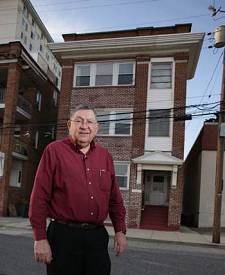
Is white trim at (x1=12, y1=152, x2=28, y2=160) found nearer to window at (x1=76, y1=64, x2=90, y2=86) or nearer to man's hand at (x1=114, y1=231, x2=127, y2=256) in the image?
window at (x1=76, y1=64, x2=90, y2=86)

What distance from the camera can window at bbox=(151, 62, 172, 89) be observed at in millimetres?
23750

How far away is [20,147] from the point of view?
27797mm

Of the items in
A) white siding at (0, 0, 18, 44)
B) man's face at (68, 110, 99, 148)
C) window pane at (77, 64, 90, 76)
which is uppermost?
white siding at (0, 0, 18, 44)

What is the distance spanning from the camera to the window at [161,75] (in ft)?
77.9

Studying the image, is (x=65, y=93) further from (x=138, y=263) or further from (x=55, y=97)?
(x=138, y=263)

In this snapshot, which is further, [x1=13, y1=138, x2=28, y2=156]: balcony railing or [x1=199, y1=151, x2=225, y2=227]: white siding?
[x1=13, y1=138, x2=28, y2=156]: balcony railing

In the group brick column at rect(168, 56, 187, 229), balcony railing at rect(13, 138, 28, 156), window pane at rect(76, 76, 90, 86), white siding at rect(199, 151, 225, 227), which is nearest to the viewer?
brick column at rect(168, 56, 187, 229)

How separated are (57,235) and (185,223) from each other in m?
25.9

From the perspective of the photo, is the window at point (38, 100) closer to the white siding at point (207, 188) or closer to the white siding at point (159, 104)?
the white siding at point (159, 104)

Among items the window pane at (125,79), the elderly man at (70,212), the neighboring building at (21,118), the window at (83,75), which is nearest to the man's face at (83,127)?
the elderly man at (70,212)

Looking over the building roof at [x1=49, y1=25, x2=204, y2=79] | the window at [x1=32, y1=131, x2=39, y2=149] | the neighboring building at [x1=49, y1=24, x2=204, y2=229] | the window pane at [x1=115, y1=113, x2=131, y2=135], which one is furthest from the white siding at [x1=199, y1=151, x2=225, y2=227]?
the window at [x1=32, y1=131, x2=39, y2=149]

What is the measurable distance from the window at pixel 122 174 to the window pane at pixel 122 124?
1.79 m

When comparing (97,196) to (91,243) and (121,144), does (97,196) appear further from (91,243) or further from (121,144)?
(121,144)

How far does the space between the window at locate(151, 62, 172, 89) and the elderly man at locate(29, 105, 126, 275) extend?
20.7m
